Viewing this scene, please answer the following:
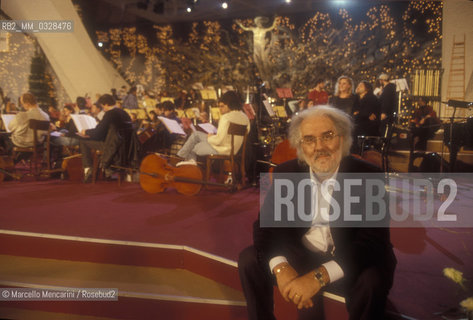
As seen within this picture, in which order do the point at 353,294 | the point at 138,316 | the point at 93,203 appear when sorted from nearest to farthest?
1. the point at 353,294
2. the point at 138,316
3. the point at 93,203

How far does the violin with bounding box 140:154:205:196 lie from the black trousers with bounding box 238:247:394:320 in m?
2.87

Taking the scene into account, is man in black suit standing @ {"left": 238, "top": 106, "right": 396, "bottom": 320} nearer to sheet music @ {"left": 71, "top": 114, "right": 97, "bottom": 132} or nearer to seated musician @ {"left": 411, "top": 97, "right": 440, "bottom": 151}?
sheet music @ {"left": 71, "top": 114, "right": 97, "bottom": 132}

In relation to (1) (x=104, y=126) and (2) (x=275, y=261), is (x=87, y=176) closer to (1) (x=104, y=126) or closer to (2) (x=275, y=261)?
(1) (x=104, y=126)

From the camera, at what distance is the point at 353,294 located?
5.26ft

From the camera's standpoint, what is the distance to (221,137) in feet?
16.0

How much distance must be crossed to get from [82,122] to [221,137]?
7.59ft

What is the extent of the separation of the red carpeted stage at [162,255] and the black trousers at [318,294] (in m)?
0.40

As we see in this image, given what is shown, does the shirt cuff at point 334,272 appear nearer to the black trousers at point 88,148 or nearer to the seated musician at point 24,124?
the black trousers at point 88,148

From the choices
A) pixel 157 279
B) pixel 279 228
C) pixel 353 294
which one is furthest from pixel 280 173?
pixel 157 279

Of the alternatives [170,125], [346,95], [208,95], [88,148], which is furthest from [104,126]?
[208,95]

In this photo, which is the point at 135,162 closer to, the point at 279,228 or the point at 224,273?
the point at 224,273

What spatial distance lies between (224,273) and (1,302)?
4.95 feet

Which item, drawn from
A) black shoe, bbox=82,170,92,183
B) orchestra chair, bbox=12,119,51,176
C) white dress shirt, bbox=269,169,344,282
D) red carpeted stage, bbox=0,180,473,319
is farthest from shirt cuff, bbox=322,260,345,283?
orchestra chair, bbox=12,119,51,176

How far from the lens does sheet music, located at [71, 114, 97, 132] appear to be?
214 inches
